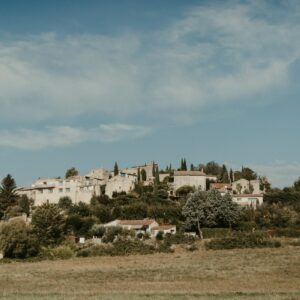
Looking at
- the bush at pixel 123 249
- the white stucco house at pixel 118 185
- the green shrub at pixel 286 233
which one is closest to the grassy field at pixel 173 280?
the bush at pixel 123 249

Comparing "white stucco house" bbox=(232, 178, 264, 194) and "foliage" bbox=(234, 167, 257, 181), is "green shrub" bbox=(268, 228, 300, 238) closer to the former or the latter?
"white stucco house" bbox=(232, 178, 264, 194)

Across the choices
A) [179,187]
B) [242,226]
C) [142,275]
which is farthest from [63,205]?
[142,275]

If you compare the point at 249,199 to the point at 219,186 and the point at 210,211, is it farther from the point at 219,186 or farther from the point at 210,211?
the point at 210,211

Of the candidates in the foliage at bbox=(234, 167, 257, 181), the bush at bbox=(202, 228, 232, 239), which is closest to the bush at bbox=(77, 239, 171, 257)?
the bush at bbox=(202, 228, 232, 239)

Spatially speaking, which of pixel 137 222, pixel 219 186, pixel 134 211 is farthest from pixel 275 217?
pixel 219 186

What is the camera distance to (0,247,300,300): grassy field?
22656 millimetres

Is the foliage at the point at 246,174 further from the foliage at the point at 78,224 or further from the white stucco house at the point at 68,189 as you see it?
the foliage at the point at 78,224

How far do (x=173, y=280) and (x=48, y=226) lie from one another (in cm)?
3765

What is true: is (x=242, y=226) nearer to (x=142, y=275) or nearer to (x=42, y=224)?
(x=42, y=224)

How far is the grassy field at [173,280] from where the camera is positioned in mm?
22656

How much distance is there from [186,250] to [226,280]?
25775 mm

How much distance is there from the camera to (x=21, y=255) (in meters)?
53.2

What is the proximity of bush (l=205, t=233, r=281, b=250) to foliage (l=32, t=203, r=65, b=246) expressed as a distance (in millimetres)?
20916

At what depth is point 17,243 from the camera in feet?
174
